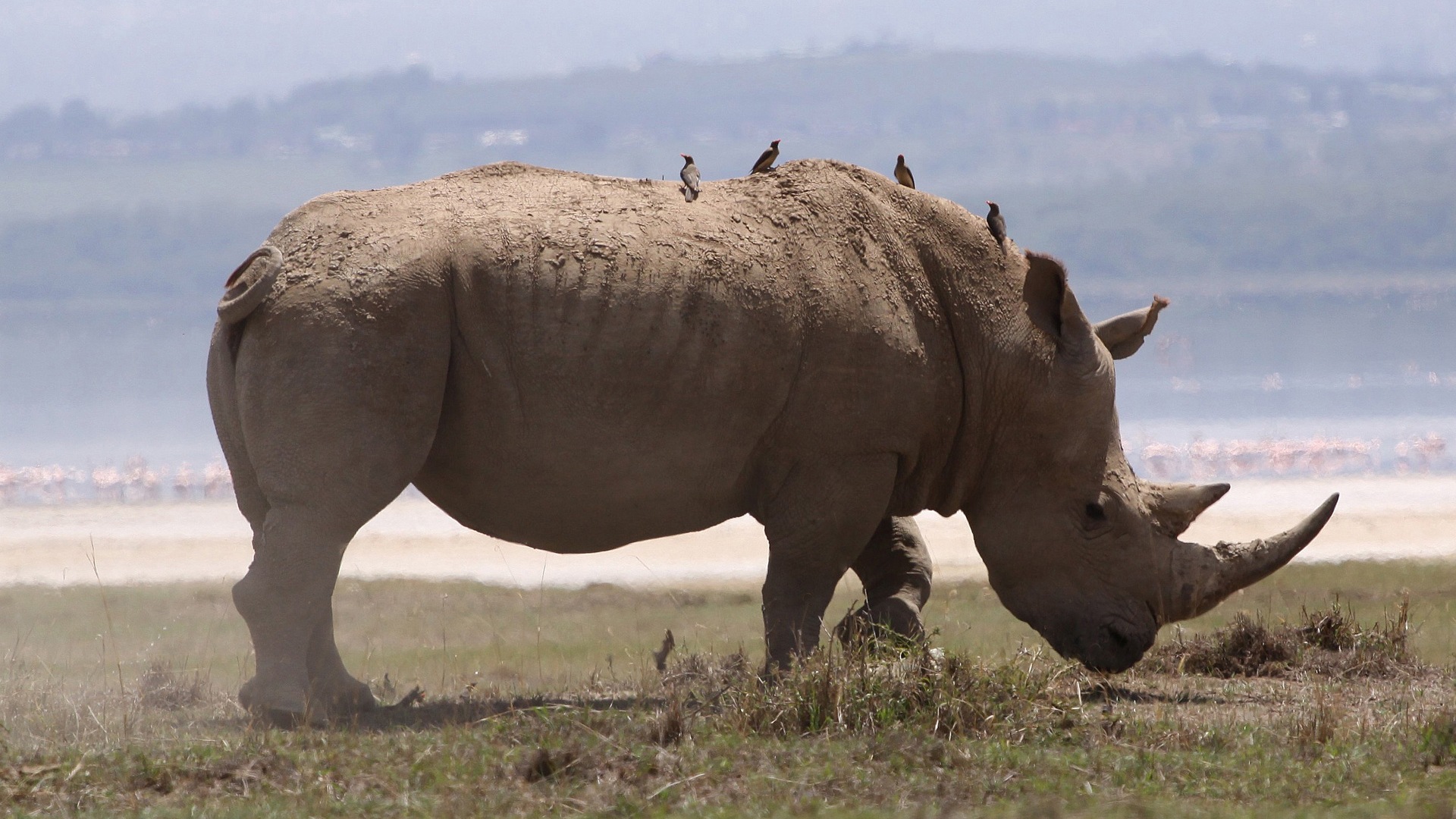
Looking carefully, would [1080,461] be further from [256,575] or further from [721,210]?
[256,575]

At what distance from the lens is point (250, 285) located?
8.31 metres

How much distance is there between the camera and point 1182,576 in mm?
9633

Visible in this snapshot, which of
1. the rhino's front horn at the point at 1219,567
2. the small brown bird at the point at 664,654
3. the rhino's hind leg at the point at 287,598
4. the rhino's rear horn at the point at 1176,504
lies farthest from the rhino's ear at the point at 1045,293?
the rhino's hind leg at the point at 287,598

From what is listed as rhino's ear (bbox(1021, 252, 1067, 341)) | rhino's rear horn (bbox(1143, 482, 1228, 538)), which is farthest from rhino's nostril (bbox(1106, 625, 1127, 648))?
rhino's ear (bbox(1021, 252, 1067, 341))

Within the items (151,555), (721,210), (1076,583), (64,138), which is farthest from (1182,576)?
(64,138)

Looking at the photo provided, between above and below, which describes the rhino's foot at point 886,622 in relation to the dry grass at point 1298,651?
above

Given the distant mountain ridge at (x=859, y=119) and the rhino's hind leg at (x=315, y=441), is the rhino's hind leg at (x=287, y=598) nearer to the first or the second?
the rhino's hind leg at (x=315, y=441)

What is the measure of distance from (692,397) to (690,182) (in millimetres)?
1283

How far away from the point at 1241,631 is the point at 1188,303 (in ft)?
263

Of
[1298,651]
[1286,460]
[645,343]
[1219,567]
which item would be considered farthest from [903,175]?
[1286,460]

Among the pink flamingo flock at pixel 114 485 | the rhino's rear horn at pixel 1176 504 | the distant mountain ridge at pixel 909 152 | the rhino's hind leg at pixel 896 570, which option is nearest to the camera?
the rhino's rear horn at pixel 1176 504

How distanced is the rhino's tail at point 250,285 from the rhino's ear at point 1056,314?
383cm

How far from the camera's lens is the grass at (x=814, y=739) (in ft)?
22.6

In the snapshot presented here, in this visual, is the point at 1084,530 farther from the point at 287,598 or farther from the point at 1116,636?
the point at 287,598
